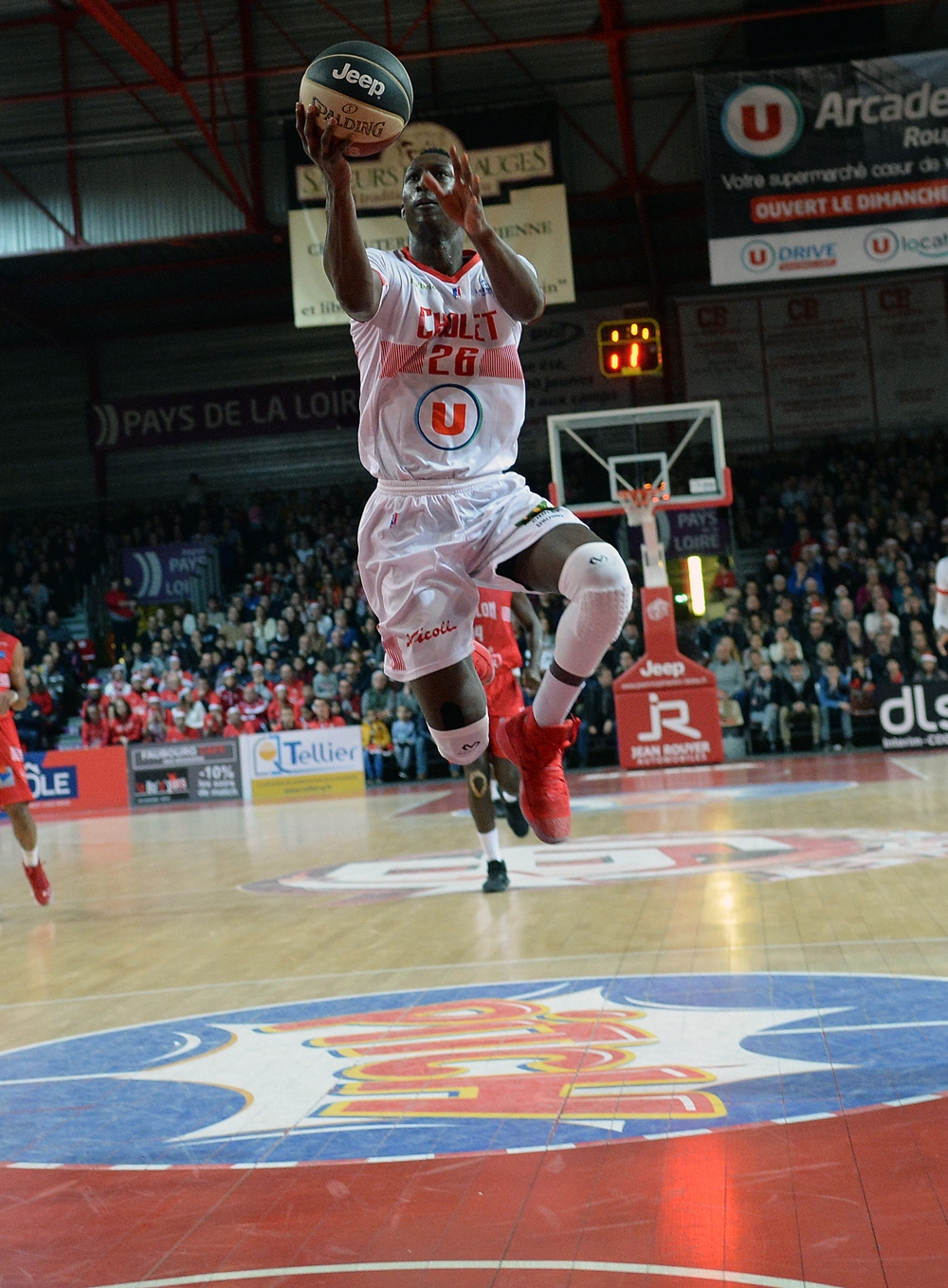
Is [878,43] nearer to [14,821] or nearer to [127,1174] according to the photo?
[14,821]

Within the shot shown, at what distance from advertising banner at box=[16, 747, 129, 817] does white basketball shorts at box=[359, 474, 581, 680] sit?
15918mm

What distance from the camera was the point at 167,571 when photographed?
2505 centimetres

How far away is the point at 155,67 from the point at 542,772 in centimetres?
1517

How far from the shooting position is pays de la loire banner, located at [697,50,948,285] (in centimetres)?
1565

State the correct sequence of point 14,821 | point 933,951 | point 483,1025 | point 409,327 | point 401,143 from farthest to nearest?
1. point 401,143
2. point 14,821
3. point 933,951
4. point 483,1025
5. point 409,327

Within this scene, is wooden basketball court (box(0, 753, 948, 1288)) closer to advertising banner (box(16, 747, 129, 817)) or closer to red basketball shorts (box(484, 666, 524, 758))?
red basketball shorts (box(484, 666, 524, 758))

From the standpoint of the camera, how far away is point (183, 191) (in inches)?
802

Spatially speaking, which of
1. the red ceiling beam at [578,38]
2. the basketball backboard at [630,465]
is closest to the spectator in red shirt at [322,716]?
the basketball backboard at [630,465]

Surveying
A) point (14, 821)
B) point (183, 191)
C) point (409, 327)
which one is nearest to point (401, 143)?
point (183, 191)

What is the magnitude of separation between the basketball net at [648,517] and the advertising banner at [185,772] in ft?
21.9

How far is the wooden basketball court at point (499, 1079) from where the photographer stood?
2.98 m

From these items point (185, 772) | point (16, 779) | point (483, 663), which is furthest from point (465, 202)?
point (185, 772)

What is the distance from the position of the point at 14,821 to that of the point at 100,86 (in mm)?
14080

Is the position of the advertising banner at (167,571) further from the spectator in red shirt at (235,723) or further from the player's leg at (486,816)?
the player's leg at (486,816)
